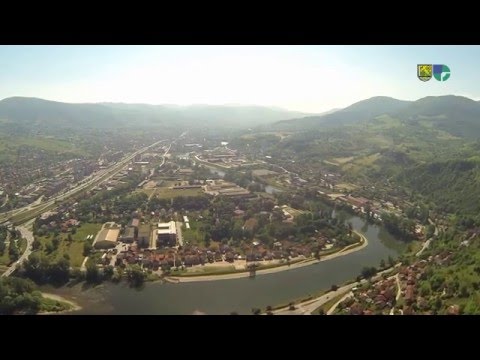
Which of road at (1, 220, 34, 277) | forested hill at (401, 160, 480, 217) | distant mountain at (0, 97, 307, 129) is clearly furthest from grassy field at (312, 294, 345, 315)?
distant mountain at (0, 97, 307, 129)

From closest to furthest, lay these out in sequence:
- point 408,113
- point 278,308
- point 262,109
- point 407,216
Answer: point 278,308 → point 407,216 → point 408,113 → point 262,109

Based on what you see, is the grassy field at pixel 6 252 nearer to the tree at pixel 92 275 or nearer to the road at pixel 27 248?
the road at pixel 27 248

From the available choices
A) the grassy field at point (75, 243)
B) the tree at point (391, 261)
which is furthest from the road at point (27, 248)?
the tree at point (391, 261)
